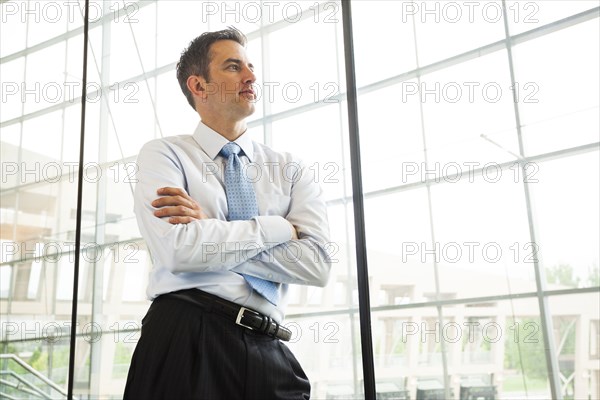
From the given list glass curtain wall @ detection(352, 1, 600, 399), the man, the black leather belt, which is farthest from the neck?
glass curtain wall @ detection(352, 1, 600, 399)

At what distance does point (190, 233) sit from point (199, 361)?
11.3 inches

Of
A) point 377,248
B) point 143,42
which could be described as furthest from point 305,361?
point 143,42

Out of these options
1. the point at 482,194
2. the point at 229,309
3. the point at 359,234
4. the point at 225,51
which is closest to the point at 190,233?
the point at 229,309

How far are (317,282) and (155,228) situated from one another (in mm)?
437

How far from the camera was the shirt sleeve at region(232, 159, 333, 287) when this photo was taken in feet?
4.75

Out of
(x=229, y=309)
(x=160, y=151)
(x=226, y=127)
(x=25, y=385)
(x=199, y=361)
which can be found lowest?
(x=25, y=385)

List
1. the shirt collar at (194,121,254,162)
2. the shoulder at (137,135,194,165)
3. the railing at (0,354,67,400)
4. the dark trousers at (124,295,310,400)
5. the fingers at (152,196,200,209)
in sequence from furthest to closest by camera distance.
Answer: the railing at (0,354,67,400) → the shirt collar at (194,121,254,162) → the shoulder at (137,135,194,165) → the fingers at (152,196,200,209) → the dark trousers at (124,295,310,400)

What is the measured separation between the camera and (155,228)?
4.58ft

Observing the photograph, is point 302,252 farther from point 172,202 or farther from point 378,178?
point 378,178

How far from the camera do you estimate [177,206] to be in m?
1.40

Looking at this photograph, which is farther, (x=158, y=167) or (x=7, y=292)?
(x=7, y=292)

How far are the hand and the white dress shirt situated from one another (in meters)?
0.02

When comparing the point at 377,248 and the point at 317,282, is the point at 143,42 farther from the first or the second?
the point at 317,282

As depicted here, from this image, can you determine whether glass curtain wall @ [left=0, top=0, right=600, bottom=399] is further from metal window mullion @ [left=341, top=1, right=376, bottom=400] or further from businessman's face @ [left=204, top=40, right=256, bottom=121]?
businessman's face @ [left=204, top=40, right=256, bottom=121]
